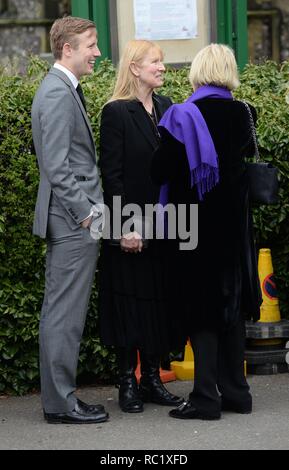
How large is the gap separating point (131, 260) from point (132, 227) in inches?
7.1

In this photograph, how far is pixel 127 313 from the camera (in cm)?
640

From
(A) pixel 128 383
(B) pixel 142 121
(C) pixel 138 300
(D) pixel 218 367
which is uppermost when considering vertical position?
(B) pixel 142 121

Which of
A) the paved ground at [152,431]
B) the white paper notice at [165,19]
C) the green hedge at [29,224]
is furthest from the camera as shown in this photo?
the white paper notice at [165,19]

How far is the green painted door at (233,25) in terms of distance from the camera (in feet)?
31.9

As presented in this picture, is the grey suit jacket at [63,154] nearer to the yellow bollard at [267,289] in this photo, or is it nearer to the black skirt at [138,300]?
the black skirt at [138,300]

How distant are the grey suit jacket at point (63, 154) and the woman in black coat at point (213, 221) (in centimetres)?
37

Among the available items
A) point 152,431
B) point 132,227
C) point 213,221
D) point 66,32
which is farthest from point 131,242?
point 66,32

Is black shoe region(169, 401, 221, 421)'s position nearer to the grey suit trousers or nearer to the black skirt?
the black skirt

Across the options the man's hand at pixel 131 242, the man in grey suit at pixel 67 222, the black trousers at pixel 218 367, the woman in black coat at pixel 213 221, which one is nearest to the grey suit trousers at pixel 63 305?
the man in grey suit at pixel 67 222

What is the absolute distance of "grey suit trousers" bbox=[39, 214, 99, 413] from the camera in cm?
615

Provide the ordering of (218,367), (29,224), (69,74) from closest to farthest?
1. (69,74)
2. (218,367)
3. (29,224)

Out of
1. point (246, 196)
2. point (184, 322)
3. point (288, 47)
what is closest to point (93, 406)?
point (184, 322)

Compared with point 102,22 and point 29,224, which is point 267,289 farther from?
point 102,22

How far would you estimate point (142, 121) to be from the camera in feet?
20.9
